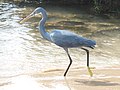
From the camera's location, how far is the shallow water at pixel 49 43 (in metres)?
9.45

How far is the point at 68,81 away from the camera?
7.56 m

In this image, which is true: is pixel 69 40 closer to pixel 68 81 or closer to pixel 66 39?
pixel 66 39

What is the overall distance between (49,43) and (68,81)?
414 centimetres

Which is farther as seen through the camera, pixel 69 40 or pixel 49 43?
pixel 49 43

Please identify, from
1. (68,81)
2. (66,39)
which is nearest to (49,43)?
(66,39)

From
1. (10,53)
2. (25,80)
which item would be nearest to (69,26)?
(10,53)

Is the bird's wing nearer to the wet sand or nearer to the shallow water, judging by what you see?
the wet sand

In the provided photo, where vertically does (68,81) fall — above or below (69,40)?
below

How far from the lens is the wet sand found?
23.3 ft

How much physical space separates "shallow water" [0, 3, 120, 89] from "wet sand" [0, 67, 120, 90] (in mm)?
548

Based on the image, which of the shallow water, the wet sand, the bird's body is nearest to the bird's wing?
the bird's body

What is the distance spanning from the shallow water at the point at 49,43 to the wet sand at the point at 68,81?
21.6 inches

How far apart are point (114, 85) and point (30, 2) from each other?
13.1m

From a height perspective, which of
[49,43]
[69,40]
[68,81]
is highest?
[69,40]
